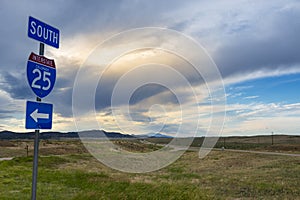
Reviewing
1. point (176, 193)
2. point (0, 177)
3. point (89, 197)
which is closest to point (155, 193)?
point (176, 193)

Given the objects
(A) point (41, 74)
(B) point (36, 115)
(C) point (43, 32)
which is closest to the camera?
(B) point (36, 115)

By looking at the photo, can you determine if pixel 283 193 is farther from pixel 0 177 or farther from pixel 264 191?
pixel 0 177

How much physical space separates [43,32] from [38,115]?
179 cm

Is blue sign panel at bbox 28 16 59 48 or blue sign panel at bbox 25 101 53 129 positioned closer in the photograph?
blue sign panel at bbox 25 101 53 129

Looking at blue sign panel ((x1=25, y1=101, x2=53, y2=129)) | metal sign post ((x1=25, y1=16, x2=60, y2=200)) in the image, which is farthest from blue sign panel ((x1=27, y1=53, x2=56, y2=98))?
blue sign panel ((x1=25, y1=101, x2=53, y2=129))

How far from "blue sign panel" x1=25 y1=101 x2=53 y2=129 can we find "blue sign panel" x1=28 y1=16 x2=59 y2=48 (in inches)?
54.6

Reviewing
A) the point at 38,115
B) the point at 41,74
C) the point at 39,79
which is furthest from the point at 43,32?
the point at 38,115

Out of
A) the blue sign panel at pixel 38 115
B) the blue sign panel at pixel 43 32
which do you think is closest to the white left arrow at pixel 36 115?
the blue sign panel at pixel 38 115

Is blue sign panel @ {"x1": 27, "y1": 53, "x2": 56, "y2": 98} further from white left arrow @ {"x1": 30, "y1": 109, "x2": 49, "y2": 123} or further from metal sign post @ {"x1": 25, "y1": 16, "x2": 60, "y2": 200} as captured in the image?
white left arrow @ {"x1": 30, "y1": 109, "x2": 49, "y2": 123}

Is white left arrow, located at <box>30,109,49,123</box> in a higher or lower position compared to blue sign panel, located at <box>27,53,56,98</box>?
lower

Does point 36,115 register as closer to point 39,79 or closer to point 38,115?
point 38,115

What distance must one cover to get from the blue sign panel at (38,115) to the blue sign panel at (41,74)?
244mm

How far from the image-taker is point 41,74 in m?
6.77

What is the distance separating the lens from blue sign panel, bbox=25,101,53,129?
21.1 ft
